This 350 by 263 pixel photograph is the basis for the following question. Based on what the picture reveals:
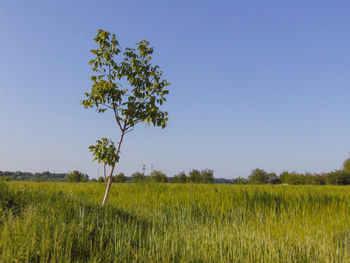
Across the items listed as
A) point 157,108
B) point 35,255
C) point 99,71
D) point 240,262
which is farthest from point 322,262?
point 99,71

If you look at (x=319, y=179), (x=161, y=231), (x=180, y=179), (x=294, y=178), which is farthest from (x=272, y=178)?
(x=161, y=231)

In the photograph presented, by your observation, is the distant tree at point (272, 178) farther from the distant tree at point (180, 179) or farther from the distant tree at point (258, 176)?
the distant tree at point (180, 179)

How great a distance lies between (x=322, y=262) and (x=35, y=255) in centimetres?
392

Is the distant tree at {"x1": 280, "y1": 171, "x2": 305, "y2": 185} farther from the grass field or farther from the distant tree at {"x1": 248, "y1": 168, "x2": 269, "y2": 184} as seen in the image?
the grass field

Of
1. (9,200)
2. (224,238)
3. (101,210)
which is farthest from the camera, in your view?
(101,210)

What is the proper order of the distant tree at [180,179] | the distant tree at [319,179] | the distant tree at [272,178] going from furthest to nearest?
1. the distant tree at [272,178]
2. the distant tree at [319,179]
3. the distant tree at [180,179]

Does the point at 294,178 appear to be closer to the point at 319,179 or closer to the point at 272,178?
the point at 319,179

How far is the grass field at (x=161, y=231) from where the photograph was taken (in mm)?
3502

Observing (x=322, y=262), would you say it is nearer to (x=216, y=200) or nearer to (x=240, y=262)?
(x=240, y=262)

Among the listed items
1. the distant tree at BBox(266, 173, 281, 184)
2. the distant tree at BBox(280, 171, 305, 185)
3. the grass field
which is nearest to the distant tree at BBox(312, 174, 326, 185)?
the distant tree at BBox(280, 171, 305, 185)

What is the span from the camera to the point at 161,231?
513cm

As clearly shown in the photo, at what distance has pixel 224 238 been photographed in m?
4.68

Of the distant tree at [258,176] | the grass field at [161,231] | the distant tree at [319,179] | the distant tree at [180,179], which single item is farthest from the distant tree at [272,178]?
the grass field at [161,231]

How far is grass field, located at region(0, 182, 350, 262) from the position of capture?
3.50 m
